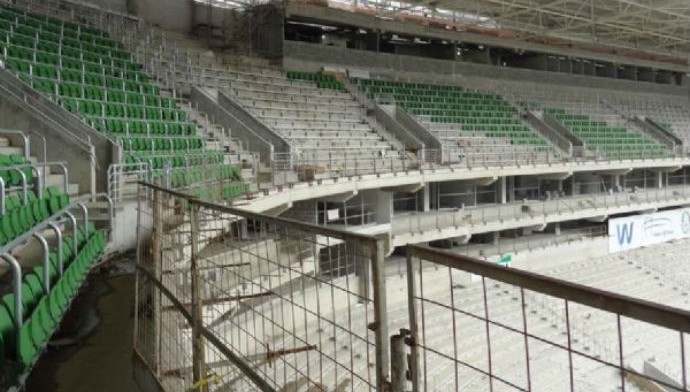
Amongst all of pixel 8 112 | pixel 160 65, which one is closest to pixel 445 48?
pixel 160 65

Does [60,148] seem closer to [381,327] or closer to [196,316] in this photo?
[196,316]

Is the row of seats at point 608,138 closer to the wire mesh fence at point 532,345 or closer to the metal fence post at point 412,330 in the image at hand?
the wire mesh fence at point 532,345

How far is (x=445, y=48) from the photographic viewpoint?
2569 cm

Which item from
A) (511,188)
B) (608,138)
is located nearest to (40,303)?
(511,188)

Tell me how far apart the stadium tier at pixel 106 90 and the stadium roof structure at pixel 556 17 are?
404 inches

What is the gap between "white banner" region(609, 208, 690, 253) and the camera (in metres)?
18.8

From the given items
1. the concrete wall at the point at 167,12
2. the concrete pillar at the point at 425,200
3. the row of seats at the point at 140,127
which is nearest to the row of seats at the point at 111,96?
the row of seats at the point at 140,127

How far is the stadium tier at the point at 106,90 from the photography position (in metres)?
8.52

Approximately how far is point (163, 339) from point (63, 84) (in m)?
7.34

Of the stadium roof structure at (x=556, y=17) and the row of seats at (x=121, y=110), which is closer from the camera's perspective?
the row of seats at (x=121, y=110)

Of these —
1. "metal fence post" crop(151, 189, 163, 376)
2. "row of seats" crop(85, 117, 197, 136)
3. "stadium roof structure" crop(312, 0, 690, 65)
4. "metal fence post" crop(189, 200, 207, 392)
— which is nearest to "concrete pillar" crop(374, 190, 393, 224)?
"row of seats" crop(85, 117, 197, 136)

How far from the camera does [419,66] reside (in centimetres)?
2381

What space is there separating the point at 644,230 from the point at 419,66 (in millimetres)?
11389

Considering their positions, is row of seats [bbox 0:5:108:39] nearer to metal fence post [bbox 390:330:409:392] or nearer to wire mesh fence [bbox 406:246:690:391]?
wire mesh fence [bbox 406:246:690:391]
